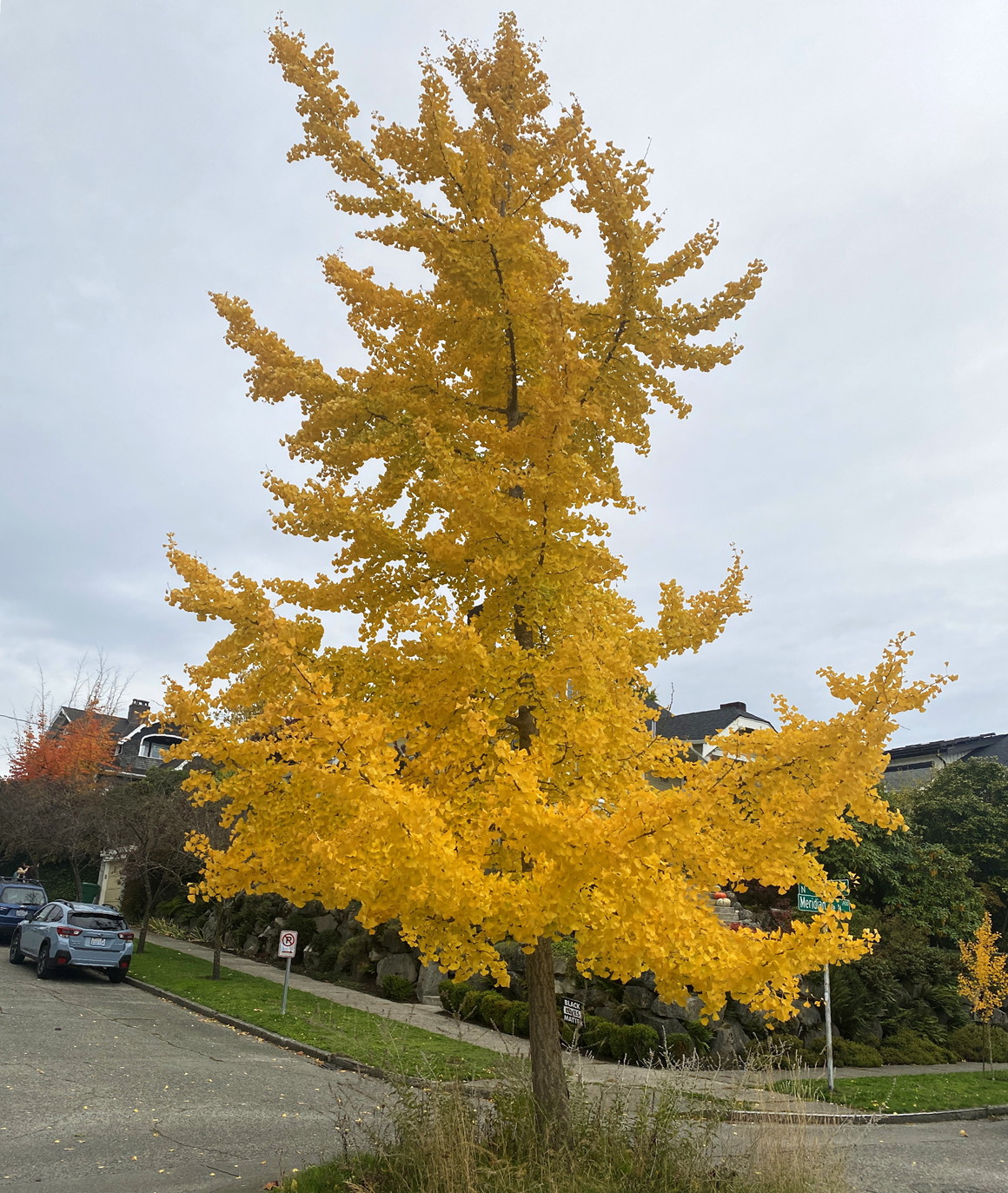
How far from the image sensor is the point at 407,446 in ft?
21.7

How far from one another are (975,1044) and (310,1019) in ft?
46.7


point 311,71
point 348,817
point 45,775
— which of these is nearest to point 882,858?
point 348,817

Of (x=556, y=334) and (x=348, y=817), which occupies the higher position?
(x=556, y=334)

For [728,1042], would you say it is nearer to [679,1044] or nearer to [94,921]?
[679,1044]

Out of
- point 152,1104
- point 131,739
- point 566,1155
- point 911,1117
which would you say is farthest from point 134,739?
point 566,1155

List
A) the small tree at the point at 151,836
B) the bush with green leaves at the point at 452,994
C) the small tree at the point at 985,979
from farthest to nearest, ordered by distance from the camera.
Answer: the small tree at the point at 151,836
the bush with green leaves at the point at 452,994
the small tree at the point at 985,979

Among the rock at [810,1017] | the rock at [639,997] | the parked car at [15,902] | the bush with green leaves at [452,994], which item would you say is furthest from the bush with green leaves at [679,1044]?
the parked car at [15,902]

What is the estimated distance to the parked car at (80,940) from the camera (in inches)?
605

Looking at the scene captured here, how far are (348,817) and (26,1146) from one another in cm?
448

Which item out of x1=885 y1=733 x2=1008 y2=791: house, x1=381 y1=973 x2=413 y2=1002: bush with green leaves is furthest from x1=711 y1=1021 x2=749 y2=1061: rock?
x1=885 y1=733 x2=1008 y2=791: house

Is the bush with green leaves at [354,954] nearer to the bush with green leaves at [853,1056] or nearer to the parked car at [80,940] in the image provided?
the parked car at [80,940]

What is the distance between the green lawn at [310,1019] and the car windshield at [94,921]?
1.35 meters

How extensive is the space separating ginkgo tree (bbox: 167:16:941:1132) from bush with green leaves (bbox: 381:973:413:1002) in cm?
1175

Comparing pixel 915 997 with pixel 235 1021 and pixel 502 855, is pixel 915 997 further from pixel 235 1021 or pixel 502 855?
A: pixel 502 855
